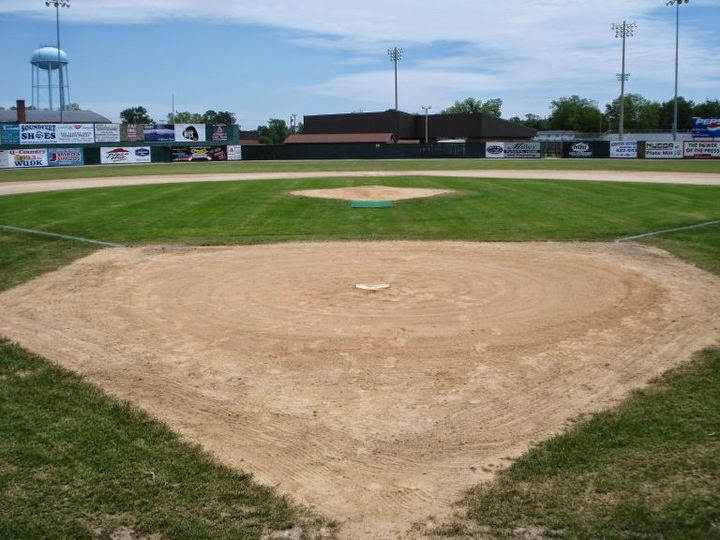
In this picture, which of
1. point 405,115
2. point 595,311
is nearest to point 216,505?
point 595,311

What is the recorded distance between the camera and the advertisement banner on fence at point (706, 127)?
68.5 metres

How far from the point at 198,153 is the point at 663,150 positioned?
4621cm

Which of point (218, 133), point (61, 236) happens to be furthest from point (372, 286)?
point (218, 133)

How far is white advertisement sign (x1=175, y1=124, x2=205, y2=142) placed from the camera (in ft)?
241

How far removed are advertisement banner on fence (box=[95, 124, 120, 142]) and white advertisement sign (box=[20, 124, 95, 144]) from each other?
52 cm

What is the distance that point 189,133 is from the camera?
74125 mm

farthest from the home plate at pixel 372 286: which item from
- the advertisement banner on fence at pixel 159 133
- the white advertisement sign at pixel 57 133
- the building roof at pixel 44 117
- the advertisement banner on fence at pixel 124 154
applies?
the building roof at pixel 44 117

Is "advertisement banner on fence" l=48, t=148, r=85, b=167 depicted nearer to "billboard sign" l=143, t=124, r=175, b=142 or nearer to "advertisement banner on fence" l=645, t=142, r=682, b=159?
"billboard sign" l=143, t=124, r=175, b=142

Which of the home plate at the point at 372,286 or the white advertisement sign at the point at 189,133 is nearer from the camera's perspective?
the home plate at the point at 372,286

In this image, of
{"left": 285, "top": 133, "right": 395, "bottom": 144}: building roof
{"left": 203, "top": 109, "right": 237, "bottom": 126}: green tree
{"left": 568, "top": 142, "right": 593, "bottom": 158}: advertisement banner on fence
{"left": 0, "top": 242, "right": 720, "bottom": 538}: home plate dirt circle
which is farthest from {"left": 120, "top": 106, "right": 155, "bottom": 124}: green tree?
{"left": 0, "top": 242, "right": 720, "bottom": 538}: home plate dirt circle

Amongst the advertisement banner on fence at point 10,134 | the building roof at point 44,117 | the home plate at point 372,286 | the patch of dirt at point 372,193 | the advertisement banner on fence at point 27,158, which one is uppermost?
the building roof at point 44,117

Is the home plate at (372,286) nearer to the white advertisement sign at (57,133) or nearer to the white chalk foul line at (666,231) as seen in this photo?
the white chalk foul line at (666,231)

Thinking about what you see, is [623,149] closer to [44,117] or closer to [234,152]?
[234,152]

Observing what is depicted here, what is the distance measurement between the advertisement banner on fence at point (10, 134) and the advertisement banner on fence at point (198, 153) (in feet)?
46.2
